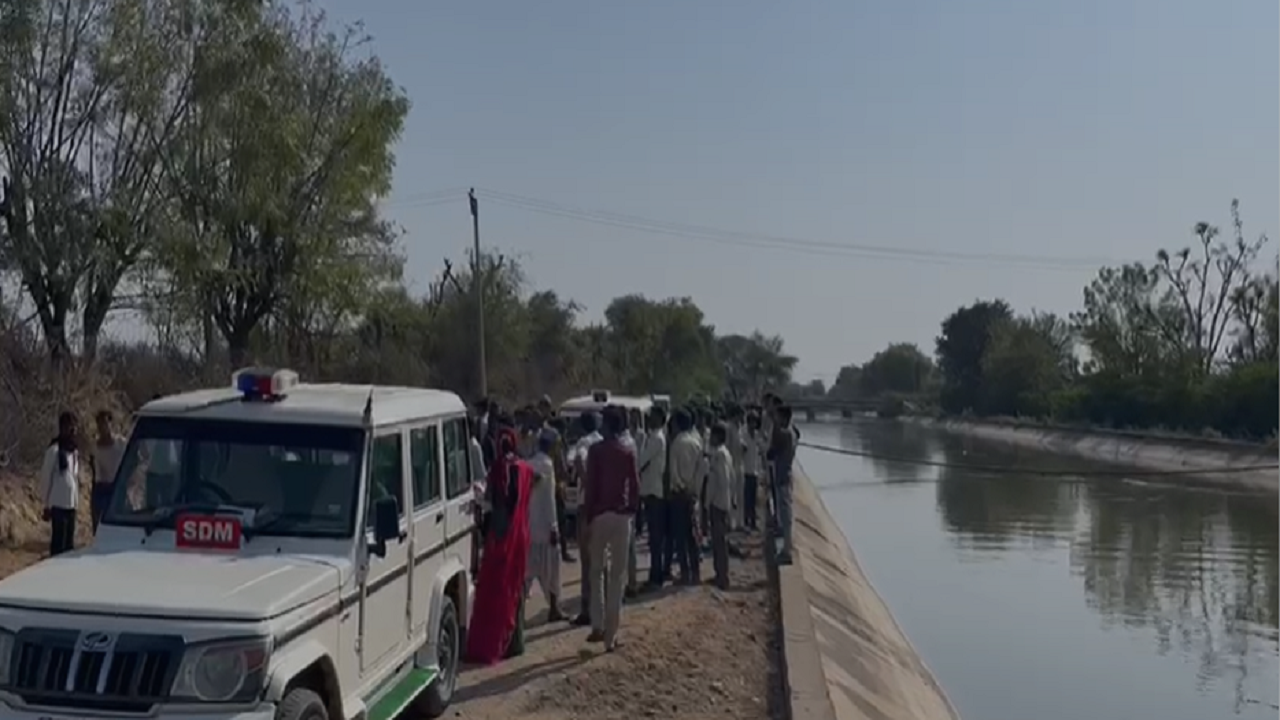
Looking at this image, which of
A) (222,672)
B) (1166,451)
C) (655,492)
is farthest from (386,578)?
(1166,451)

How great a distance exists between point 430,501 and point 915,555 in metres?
29.6

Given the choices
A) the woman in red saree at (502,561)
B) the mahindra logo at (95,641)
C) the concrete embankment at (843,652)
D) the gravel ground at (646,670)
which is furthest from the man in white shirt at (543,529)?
the mahindra logo at (95,641)

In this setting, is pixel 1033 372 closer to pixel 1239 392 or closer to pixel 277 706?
pixel 1239 392

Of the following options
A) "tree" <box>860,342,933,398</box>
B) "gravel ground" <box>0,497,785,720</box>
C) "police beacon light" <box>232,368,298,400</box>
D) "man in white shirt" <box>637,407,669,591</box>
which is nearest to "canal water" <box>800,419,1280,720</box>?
"man in white shirt" <box>637,407,669,591</box>

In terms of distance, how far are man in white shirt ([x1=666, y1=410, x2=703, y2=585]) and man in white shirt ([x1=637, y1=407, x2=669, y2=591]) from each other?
13 centimetres

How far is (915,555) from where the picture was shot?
37.9 m

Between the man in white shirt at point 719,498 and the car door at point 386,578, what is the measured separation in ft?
27.0

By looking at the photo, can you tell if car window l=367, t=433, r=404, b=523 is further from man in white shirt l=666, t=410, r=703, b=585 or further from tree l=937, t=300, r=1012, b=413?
tree l=937, t=300, r=1012, b=413

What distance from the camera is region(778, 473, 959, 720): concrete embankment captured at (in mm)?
12594

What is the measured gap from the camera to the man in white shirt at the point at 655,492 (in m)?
16.8

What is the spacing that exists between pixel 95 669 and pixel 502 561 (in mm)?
5297

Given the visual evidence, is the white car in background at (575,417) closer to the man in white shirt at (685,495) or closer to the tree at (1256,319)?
the man in white shirt at (685,495)

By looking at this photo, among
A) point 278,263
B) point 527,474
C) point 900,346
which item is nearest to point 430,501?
point 527,474

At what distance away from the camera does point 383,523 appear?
8.24 meters
